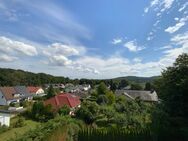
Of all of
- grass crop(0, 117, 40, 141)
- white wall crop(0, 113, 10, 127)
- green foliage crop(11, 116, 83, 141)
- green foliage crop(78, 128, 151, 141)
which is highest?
green foliage crop(11, 116, 83, 141)

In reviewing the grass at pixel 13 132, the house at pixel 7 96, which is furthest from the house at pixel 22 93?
the grass at pixel 13 132

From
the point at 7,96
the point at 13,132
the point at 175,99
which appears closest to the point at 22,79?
the point at 7,96

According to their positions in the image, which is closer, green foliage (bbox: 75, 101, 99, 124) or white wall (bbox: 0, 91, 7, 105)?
green foliage (bbox: 75, 101, 99, 124)

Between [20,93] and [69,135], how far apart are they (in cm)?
5457

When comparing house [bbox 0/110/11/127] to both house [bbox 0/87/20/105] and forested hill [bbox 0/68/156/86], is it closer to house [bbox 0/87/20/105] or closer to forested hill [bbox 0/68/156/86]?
house [bbox 0/87/20/105]

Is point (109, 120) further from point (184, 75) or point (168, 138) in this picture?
point (184, 75)

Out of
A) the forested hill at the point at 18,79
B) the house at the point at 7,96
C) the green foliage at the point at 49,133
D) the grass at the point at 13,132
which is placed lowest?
the grass at the point at 13,132

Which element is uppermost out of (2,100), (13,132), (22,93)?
(22,93)

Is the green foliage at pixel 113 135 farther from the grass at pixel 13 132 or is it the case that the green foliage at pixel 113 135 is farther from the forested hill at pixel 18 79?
the forested hill at pixel 18 79

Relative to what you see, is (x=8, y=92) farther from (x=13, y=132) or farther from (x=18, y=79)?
(x=18, y=79)

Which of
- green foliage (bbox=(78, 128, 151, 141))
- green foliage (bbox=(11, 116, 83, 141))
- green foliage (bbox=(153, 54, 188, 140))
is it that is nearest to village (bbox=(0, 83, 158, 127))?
green foliage (bbox=(11, 116, 83, 141))

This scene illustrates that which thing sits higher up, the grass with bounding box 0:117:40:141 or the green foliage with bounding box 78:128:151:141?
the green foliage with bounding box 78:128:151:141

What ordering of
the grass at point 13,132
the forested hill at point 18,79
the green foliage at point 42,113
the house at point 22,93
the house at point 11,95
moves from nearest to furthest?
1. the grass at point 13,132
2. the green foliage at point 42,113
3. the house at point 11,95
4. the house at point 22,93
5. the forested hill at point 18,79

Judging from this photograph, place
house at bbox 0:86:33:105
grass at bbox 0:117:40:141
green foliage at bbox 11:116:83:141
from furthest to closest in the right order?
house at bbox 0:86:33:105, grass at bbox 0:117:40:141, green foliage at bbox 11:116:83:141
